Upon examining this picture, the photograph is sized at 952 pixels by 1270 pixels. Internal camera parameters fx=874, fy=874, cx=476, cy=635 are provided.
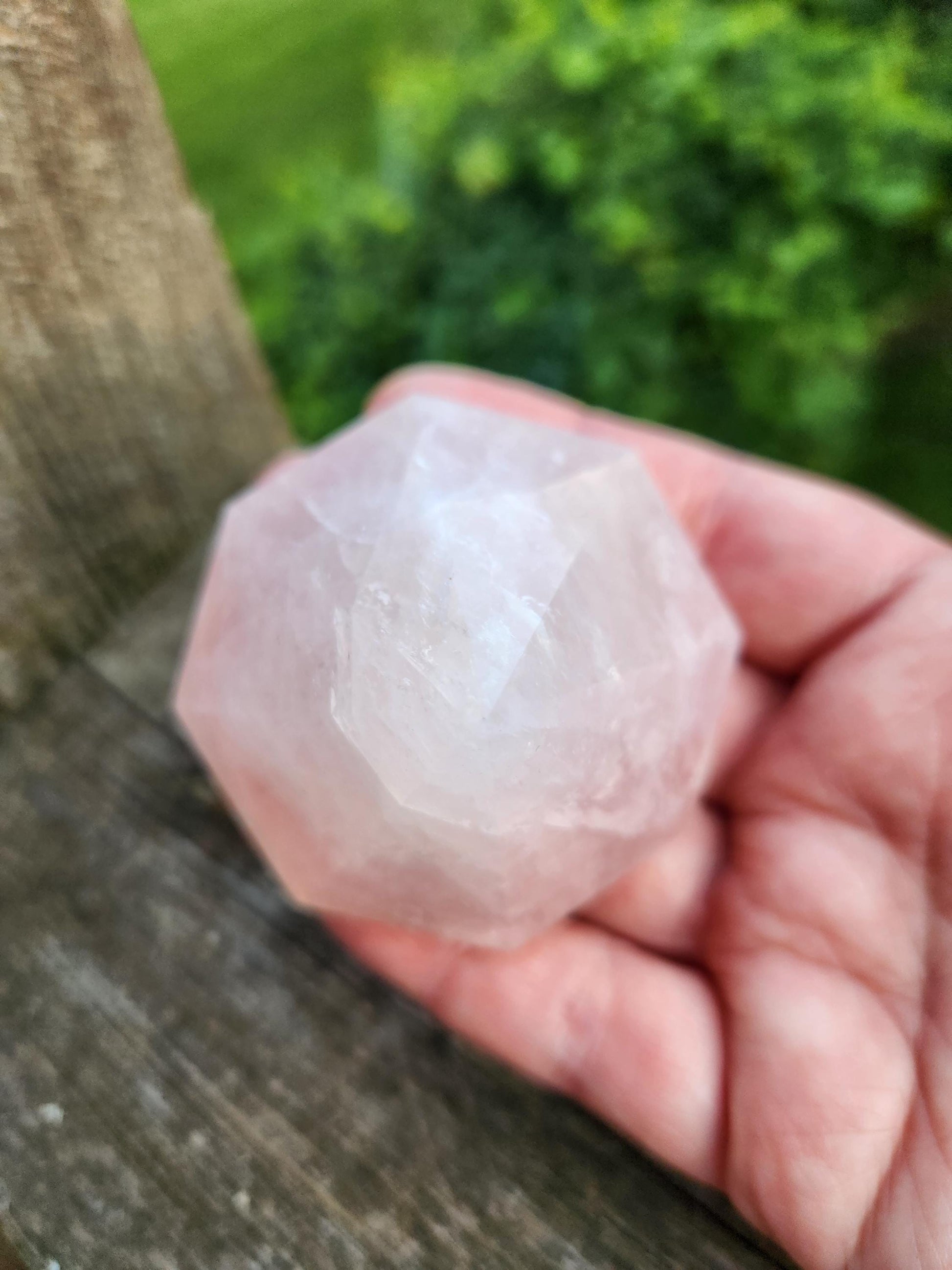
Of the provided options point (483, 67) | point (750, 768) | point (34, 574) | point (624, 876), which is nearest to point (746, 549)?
point (750, 768)

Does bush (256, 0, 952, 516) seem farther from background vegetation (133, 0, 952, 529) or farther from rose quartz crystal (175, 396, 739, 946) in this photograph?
rose quartz crystal (175, 396, 739, 946)

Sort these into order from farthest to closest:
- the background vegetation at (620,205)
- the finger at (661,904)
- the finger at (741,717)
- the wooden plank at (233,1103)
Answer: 1. the background vegetation at (620,205)
2. the finger at (741,717)
3. the finger at (661,904)
4. the wooden plank at (233,1103)

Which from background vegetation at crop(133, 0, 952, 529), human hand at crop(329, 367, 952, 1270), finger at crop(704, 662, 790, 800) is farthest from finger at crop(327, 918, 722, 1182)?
background vegetation at crop(133, 0, 952, 529)

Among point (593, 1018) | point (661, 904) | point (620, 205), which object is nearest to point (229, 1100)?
point (593, 1018)

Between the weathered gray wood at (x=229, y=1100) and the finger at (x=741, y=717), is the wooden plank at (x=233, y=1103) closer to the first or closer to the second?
the weathered gray wood at (x=229, y=1100)

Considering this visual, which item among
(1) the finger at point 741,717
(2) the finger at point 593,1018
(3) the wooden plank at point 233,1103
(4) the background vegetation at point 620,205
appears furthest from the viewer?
(4) the background vegetation at point 620,205

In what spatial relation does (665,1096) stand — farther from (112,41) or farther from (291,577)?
(112,41)

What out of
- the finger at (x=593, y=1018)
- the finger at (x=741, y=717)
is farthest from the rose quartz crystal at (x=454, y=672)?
the finger at (x=741, y=717)
